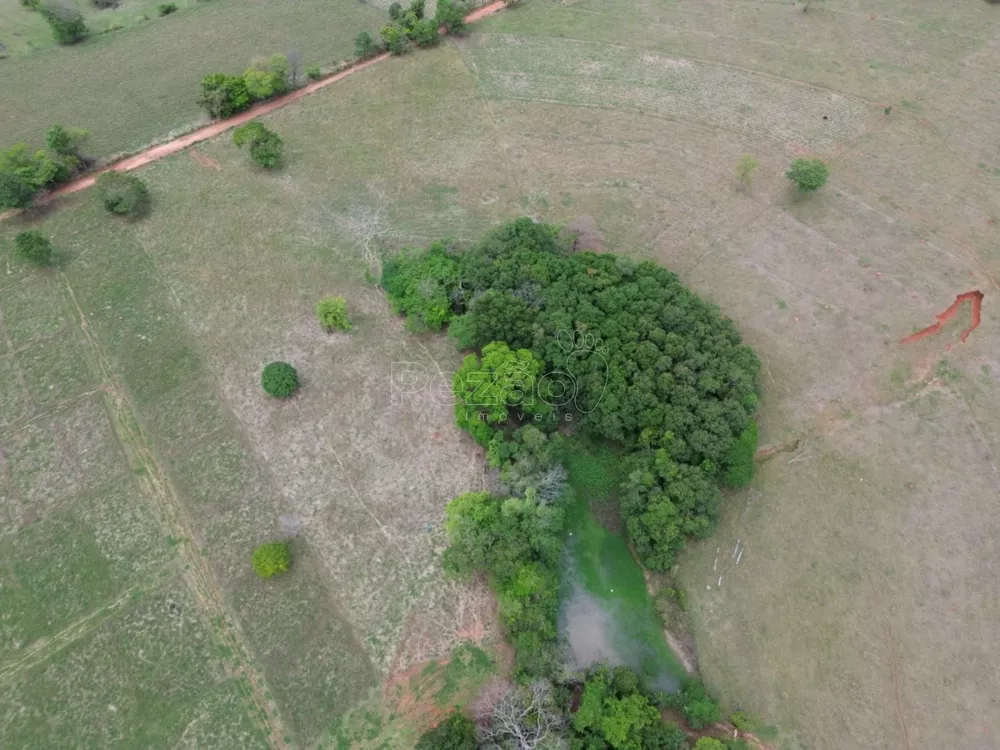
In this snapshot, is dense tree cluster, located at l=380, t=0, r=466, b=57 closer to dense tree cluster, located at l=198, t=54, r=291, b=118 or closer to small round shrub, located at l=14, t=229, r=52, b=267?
dense tree cluster, located at l=198, t=54, r=291, b=118

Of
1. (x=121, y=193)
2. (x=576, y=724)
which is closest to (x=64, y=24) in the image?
(x=121, y=193)

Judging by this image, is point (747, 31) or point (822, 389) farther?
point (747, 31)

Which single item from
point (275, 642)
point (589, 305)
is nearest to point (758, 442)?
point (589, 305)

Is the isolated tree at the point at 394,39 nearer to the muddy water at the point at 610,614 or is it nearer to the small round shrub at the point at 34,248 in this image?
the small round shrub at the point at 34,248

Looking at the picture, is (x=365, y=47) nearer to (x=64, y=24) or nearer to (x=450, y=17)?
(x=450, y=17)

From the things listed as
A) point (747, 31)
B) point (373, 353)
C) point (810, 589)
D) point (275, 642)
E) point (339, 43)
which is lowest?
point (810, 589)

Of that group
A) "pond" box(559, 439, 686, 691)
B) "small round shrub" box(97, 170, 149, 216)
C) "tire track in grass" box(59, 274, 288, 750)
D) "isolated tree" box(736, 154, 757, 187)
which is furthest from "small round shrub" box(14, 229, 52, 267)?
"isolated tree" box(736, 154, 757, 187)

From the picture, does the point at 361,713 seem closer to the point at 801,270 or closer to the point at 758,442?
the point at 758,442

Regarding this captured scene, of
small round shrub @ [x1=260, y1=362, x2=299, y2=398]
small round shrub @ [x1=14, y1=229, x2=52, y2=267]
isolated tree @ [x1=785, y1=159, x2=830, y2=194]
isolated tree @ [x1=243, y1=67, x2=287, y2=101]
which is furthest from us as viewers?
isolated tree @ [x1=243, y1=67, x2=287, y2=101]

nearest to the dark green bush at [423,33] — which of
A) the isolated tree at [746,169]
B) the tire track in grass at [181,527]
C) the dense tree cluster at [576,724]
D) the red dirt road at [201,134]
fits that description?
the red dirt road at [201,134]
